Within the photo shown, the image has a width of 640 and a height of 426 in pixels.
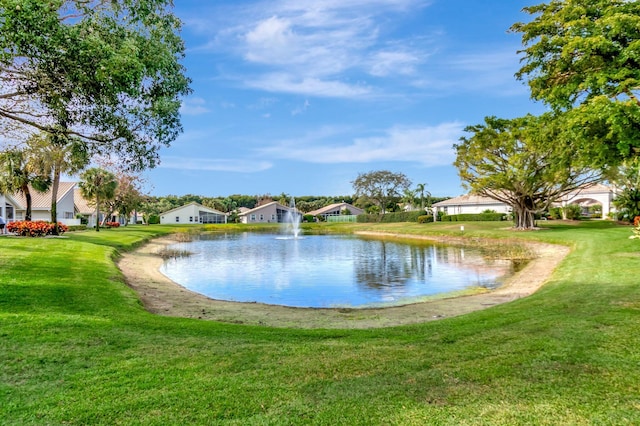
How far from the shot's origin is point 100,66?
692cm

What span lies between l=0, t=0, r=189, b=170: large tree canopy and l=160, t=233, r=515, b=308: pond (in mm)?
7768

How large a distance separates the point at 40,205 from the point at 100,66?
54.7 m

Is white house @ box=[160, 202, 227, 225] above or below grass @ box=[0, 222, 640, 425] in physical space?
above

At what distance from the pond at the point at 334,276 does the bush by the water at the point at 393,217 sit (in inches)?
1716

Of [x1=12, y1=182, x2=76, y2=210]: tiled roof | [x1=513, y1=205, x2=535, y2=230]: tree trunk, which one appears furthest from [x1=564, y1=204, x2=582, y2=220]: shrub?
[x1=12, y1=182, x2=76, y2=210]: tiled roof

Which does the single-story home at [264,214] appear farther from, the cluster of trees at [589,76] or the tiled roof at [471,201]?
the cluster of trees at [589,76]

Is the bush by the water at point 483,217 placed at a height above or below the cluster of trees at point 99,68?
below

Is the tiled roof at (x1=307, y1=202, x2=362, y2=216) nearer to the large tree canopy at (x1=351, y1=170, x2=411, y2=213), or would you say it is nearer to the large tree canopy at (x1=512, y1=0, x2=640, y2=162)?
the large tree canopy at (x1=351, y1=170, x2=411, y2=213)

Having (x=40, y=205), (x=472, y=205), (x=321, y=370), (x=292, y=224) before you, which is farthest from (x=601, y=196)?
(x=40, y=205)

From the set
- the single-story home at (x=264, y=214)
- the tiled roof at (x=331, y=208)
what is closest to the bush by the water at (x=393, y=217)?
the single-story home at (x=264, y=214)

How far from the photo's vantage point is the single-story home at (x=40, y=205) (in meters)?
43.8

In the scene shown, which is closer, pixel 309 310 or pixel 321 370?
pixel 321 370

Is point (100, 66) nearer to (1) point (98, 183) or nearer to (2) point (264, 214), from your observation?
(1) point (98, 183)

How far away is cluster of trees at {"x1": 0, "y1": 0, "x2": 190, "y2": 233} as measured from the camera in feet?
21.6
